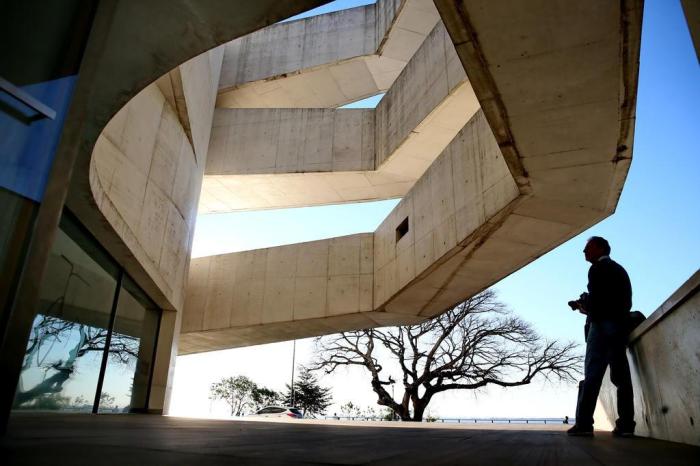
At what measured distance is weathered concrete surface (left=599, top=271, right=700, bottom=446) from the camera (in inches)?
99.3

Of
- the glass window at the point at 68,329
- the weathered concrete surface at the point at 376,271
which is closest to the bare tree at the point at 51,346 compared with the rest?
the glass window at the point at 68,329

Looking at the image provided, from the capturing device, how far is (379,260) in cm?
1138

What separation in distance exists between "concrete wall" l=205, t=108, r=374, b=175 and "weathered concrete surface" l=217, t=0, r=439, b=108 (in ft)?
8.71

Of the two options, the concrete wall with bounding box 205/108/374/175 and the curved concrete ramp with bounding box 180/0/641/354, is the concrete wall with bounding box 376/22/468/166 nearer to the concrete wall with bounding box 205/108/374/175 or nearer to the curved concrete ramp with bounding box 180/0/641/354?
the concrete wall with bounding box 205/108/374/175

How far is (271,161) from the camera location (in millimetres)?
12422

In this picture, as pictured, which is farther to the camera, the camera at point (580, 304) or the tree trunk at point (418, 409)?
the tree trunk at point (418, 409)

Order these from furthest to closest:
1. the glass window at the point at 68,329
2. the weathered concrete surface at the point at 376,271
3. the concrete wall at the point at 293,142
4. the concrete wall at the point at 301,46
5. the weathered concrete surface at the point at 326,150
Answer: the concrete wall at the point at 301,46 < the concrete wall at the point at 293,142 < the weathered concrete surface at the point at 326,150 < the weathered concrete surface at the point at 376,271 < the glass window at the point at 68,329

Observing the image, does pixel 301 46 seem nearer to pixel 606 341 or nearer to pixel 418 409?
pixel 606 341

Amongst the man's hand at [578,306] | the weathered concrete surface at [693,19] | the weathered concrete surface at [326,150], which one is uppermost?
the weathered concrete surface at [326,150]

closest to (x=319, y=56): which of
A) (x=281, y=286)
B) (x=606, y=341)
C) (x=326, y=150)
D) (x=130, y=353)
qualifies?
(x=326, y=150)

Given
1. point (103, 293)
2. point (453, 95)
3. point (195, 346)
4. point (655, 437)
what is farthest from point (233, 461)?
point (195, 346)

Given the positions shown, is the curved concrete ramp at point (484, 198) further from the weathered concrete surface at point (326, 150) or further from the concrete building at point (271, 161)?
the weathered concrete surface at point (326, 150)

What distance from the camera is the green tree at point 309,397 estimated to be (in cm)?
3759

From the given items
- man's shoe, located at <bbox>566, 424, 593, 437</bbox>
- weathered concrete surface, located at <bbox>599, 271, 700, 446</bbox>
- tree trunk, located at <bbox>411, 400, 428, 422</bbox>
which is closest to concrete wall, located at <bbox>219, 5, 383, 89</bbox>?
weathered concrete surface, located at <bbox>599, 271, 700, 446</bbox>
